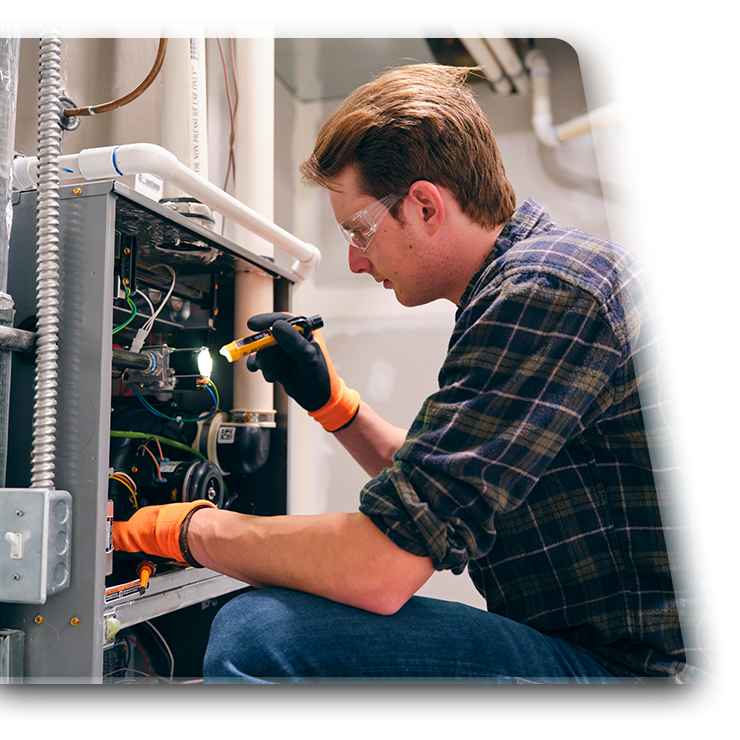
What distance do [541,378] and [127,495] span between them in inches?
27.3

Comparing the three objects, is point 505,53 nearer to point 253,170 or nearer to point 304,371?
point 253,170

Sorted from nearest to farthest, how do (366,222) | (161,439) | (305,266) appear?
1. (366,222)
2. (161,439)
3. (305,266)

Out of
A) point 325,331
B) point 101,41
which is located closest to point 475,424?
point 101,41

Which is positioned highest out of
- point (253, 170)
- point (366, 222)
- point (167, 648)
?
point (253, 170)

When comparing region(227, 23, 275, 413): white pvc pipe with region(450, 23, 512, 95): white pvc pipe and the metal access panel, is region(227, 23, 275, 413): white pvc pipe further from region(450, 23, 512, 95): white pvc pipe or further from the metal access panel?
region(450, 23, 512, 95): white pvc pipe

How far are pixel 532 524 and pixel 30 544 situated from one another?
64cm

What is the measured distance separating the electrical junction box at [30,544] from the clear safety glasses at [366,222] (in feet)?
1.93

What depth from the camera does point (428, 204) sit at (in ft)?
3.18

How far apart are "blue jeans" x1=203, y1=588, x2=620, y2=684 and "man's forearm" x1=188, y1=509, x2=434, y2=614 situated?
3cm

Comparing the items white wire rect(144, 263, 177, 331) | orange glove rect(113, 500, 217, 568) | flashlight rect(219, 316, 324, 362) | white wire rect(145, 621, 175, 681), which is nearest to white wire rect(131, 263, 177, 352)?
white wire rect(144, 263, 177, 331)

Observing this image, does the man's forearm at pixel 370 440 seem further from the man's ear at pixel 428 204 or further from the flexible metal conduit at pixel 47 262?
the flexible metal conduit at pixel 47 262

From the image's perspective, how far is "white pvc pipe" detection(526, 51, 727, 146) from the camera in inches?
73.8

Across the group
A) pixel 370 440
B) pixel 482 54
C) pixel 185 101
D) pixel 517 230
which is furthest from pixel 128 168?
pixel 482 54

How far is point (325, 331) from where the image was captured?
7.91 ft
